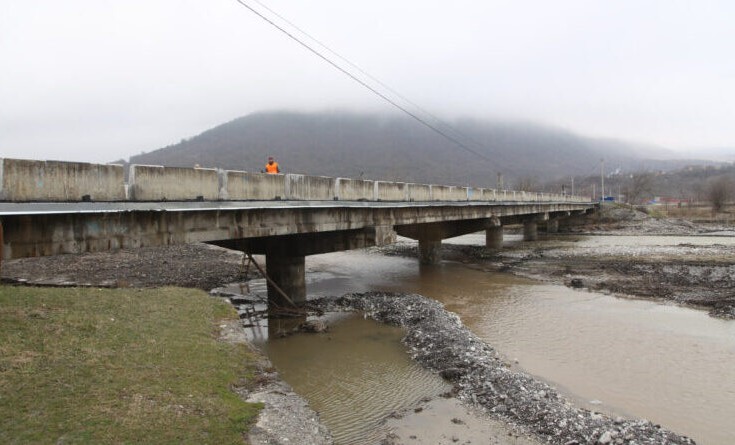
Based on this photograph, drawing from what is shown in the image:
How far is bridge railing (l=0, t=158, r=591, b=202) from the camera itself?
340 inches

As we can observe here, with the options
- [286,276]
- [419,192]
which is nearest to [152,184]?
[286,276]

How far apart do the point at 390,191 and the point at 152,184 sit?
44.2ft

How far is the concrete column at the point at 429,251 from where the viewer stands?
35781 millimetres

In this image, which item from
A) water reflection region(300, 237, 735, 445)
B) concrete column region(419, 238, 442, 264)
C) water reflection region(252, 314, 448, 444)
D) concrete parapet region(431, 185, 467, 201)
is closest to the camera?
water reflection region(252, 314, 448, 444)

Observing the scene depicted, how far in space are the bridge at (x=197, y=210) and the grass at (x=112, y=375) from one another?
194 cm

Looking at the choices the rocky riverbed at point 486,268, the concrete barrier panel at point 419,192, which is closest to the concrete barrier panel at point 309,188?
the rocky riverbed at point 486,268

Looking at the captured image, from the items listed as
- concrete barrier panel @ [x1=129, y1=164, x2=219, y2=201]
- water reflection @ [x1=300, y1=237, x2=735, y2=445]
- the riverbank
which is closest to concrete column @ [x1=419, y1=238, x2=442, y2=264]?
the riverbank

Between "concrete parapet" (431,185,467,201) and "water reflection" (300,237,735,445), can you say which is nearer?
"water reflection" (300,237,735,445)

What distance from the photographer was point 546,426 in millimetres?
9008

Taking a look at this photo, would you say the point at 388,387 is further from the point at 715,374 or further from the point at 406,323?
the point at 715,374

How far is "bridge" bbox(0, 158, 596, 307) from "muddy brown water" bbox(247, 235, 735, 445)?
3.93 m

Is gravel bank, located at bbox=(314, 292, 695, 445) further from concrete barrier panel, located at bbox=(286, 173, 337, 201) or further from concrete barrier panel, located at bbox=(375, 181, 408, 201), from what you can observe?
concrete barrier panel, located at bbox=(375, 181, 408, 201)

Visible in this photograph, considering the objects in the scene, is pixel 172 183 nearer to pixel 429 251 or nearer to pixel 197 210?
pixel 197 210

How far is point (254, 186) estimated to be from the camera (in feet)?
46.9
